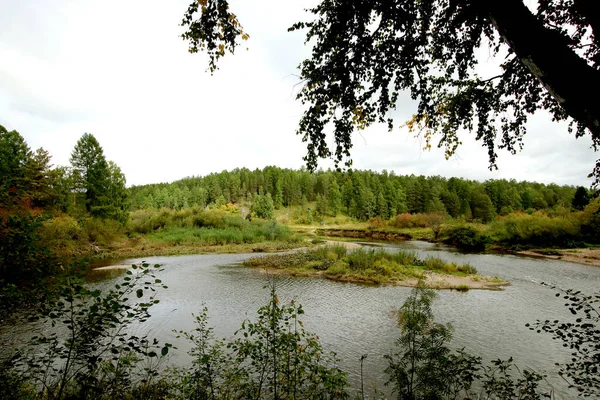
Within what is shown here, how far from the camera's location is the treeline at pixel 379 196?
8004 centimetres

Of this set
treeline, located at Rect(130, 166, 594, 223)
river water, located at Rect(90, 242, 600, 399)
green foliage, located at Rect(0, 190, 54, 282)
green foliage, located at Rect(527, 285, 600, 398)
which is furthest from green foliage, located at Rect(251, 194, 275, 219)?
green foliage, located at Rect(0, 190, 54, 282)

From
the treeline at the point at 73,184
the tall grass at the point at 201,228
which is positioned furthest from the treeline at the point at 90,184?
the tall grass at the point at 201,228

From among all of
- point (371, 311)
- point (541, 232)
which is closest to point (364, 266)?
point (371, 311)

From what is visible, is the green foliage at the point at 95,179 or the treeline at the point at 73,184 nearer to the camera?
the treeline at the point at 73,184

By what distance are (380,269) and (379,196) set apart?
6594 cm

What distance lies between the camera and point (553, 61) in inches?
87.1

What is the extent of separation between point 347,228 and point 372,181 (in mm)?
42003

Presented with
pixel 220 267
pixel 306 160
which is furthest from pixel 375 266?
pixel 306 160

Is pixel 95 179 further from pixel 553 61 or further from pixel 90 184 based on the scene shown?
pixel 553 61

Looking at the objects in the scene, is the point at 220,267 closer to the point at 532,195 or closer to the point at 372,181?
the point at 372,181

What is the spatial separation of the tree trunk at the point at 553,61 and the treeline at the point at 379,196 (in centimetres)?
7516

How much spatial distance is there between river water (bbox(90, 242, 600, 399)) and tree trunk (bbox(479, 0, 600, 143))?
698cm

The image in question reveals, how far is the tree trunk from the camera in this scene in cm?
209

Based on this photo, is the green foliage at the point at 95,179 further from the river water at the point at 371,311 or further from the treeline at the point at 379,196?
the treeline at the point at 379,196
